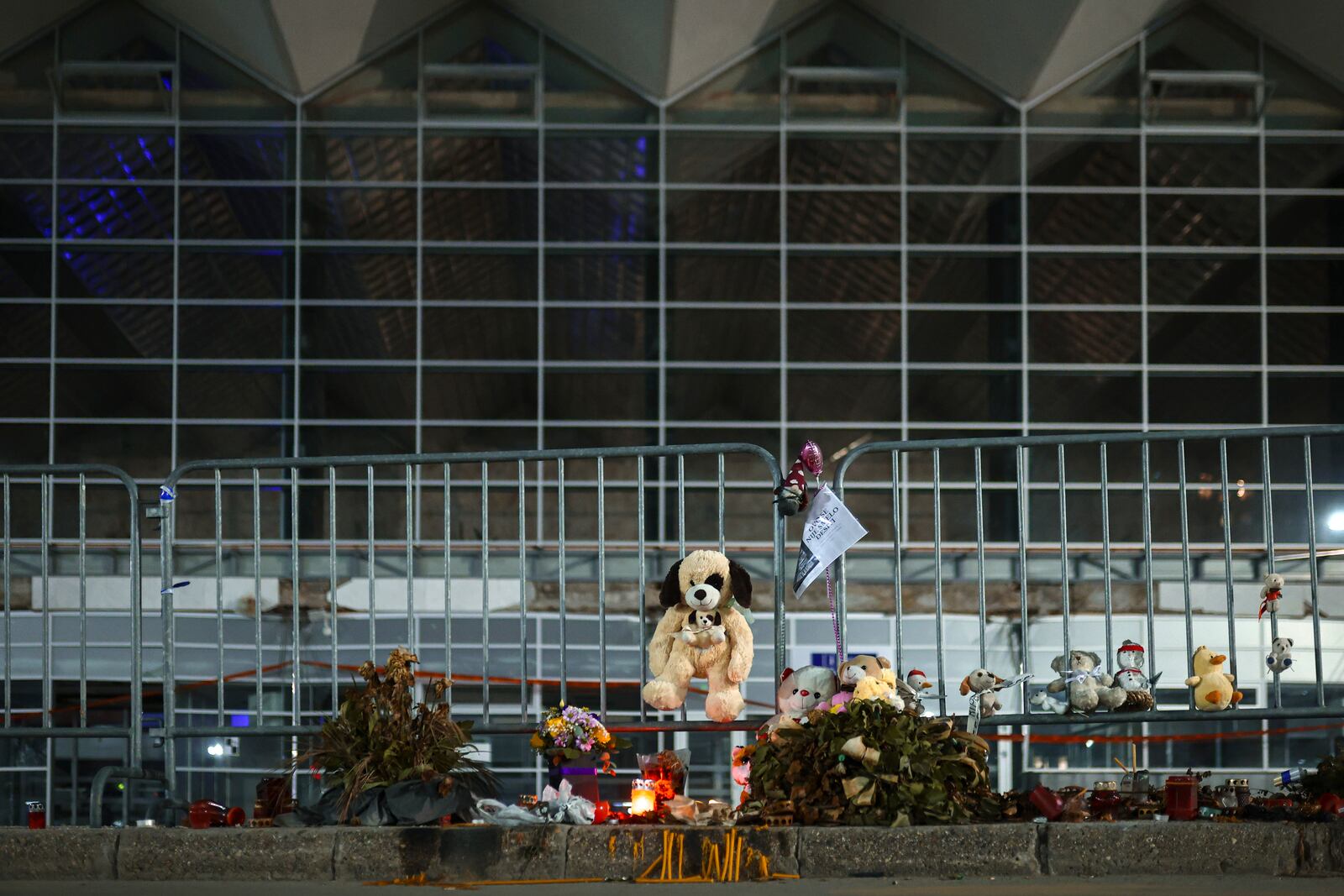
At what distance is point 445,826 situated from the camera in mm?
5691

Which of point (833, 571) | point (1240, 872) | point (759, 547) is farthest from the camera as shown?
point (759, 547)

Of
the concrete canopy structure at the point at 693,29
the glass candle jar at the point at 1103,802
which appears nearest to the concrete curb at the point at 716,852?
the glass candle jar at the point at 1103,802

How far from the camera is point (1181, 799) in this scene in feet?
19.1

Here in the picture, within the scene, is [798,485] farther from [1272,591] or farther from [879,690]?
[1272,591]

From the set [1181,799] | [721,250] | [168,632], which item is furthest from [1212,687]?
[721,250]

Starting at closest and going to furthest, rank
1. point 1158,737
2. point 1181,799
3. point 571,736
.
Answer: point 1181,799, point 571,736, point 1158,737

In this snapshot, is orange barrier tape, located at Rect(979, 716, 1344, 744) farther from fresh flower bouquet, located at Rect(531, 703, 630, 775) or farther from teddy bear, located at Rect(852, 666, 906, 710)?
teddy bear, located at Rect(852, 666, 906, 710)

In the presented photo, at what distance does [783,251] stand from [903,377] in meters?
2.00

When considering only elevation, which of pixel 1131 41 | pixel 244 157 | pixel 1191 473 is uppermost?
pixel 1131 41

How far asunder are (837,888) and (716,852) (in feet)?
1.63

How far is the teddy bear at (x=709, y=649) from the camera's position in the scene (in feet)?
22.0

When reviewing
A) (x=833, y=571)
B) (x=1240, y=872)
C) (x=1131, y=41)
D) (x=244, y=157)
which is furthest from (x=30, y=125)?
(x=1240, y=872)

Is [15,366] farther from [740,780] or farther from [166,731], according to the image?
[740,780]

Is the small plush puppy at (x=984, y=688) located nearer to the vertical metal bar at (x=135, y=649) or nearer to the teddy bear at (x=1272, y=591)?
the teddy bear at (x=1272, y=591)
